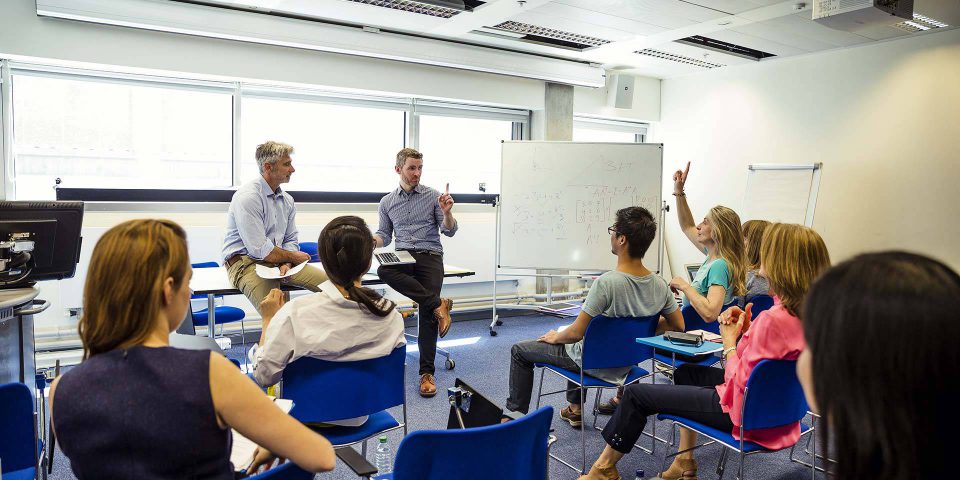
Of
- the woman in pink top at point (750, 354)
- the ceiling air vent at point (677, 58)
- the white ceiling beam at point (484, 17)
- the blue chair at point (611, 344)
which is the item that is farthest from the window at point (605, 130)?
the woman in pink top at point (750, 354)

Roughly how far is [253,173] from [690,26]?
3833mm

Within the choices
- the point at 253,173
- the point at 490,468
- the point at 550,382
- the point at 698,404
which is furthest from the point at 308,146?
the point at 490,468

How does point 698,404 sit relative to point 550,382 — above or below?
above

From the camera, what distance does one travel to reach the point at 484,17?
16.7 ft

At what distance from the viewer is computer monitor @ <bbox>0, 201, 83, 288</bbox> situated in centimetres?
277

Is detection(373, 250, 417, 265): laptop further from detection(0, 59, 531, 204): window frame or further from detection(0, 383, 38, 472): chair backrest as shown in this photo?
detection(0, 383, 38, 472): chair backrest

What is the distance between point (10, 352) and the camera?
9.38ft

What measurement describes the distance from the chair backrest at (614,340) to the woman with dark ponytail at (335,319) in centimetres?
92

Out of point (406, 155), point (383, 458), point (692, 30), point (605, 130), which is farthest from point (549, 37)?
point (383, 458)

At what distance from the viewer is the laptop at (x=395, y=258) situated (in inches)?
163

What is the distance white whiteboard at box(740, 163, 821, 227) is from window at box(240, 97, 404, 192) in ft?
11.8

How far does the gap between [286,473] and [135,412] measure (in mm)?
294

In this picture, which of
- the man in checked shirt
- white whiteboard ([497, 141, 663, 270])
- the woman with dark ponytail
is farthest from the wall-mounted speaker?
the woman with dark ponytail

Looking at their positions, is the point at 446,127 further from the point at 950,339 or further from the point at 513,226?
the point at 950,339
